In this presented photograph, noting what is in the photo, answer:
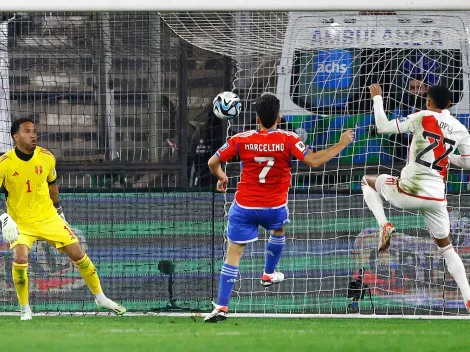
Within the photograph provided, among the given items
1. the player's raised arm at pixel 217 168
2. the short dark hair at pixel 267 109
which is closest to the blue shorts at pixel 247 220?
the player's raised arm at pixel 217 168

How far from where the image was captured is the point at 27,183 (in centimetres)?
1212

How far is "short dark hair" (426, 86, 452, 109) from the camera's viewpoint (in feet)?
36.5

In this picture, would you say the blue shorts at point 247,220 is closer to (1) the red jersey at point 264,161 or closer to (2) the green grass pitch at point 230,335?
(1) the red jersey at point 264,161

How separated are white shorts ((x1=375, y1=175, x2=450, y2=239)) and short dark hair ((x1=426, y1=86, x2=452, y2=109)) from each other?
85cm

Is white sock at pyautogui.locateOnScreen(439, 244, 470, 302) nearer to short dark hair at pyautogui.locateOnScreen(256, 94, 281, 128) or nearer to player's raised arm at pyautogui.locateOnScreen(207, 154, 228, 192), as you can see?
short dark hair at pyautogui.locateOnScreen(256, 94, 281, 128)

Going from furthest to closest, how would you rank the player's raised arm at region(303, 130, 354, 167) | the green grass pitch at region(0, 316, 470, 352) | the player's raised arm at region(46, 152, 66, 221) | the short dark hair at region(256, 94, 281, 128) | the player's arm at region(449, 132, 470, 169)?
the player's raised arm at region(46, 152, 66, 221)
the player's arm at region(449, 132, 470, 169)
the short dark hair at region(256, 94, 281, 128)
the player's raised arm at region(303, 130, 354, 167)
the green grass pitch at region(0, 316, 470, 352)

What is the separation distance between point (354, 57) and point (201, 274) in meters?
2.99

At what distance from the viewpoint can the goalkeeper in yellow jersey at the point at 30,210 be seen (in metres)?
12.0

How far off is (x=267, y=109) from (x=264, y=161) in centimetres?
49

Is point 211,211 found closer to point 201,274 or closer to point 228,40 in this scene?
point 201,274

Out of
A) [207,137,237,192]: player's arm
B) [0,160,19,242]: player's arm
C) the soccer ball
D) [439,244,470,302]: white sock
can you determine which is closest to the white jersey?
[439,244,470,302]: white sock

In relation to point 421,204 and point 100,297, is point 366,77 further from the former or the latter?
point 100,297

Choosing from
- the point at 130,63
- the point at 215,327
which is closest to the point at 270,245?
the point at 215,327

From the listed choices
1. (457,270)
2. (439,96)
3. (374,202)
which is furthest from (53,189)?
(457,270)
